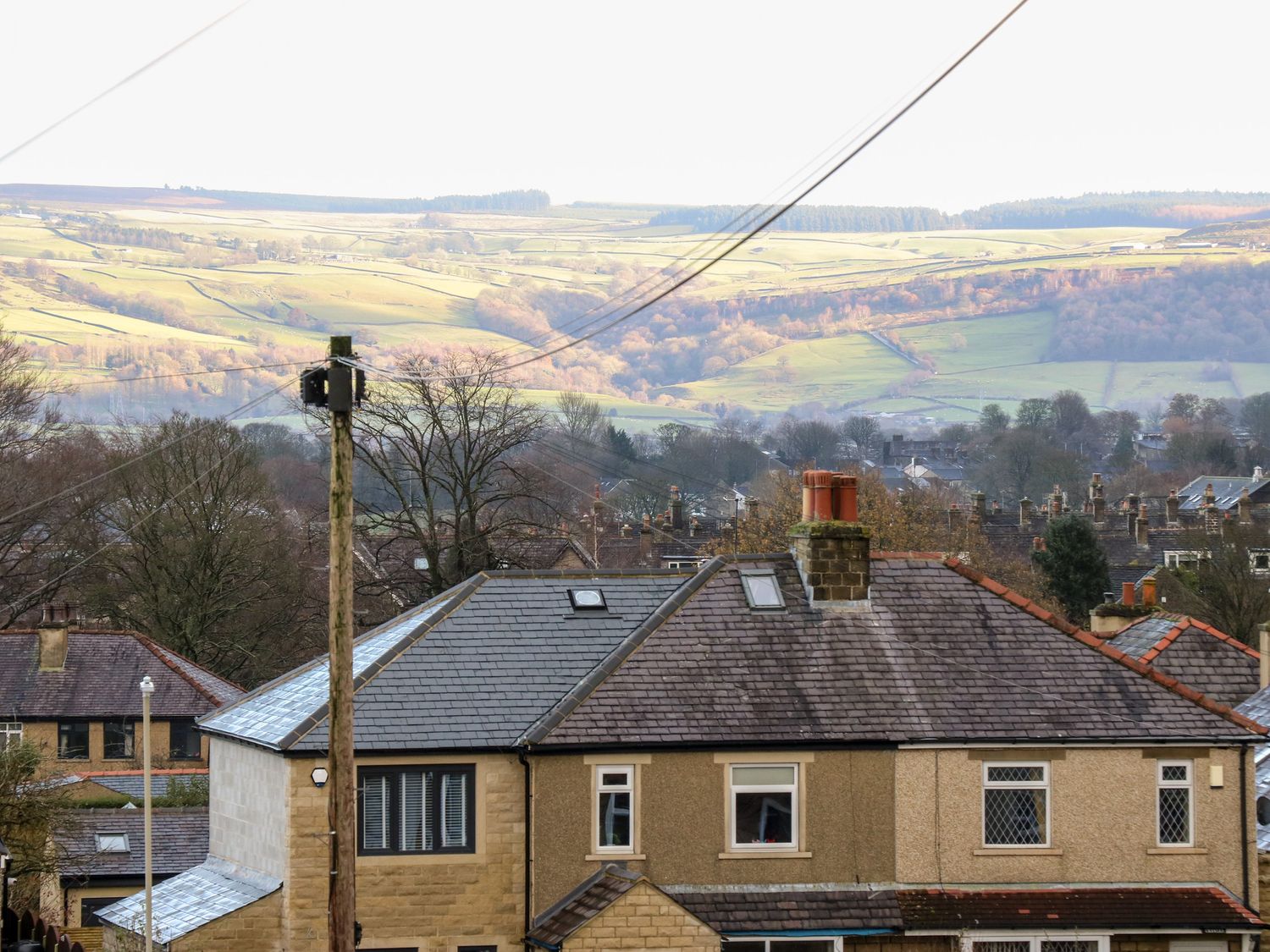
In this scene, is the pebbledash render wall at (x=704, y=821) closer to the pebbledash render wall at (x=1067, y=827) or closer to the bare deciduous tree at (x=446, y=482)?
the pebbledash render wall at (x=1067, y=827)

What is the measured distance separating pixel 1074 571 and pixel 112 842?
4518cm

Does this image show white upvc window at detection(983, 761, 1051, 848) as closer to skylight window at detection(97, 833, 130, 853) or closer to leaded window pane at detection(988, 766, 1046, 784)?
leaded window pane at detection(988, 766, 1046, 784)

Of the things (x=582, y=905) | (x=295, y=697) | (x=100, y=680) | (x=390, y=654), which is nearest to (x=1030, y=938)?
(x=582, y=905)

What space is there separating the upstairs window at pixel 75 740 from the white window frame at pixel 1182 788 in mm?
38002

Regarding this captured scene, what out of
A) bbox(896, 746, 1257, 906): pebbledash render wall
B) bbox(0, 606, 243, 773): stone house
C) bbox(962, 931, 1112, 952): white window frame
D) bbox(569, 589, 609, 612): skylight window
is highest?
bbox(569, 589, 609, 612): skylight window

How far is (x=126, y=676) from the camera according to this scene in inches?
2197

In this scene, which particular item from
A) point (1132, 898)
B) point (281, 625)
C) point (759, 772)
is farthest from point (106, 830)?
point (281, 625)

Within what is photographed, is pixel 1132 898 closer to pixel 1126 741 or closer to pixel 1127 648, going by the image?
pixel 1126 741

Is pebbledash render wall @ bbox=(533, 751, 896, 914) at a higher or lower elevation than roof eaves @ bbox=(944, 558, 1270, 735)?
lower

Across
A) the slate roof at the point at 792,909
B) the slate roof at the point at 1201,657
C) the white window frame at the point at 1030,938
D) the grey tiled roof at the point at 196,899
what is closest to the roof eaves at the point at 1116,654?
the white window frame at the point at 1030,938

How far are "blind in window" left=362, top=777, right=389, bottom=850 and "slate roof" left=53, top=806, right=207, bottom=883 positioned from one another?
12.7 meters

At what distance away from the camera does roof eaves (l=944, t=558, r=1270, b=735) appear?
2464 centimetres

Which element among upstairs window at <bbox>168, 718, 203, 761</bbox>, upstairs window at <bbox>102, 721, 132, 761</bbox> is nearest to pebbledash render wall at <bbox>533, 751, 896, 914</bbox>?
upstairs window at <bbox>168, 718, 203, 761</bbox>

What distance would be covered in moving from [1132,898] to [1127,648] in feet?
30.8
